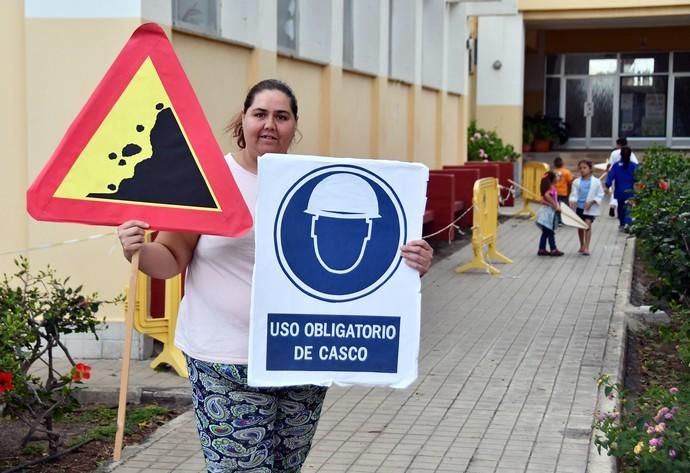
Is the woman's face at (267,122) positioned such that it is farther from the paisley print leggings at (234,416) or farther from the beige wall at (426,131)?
the beige wall at (426,131)

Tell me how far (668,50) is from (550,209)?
22.7 meters

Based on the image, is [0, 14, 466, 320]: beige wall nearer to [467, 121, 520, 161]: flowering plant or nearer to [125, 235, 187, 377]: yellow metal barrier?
[125, 235, 187, 377]: yellow metal barrier

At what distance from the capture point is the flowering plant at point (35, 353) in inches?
236

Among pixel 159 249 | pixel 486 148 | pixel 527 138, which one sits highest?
pixel 527 138

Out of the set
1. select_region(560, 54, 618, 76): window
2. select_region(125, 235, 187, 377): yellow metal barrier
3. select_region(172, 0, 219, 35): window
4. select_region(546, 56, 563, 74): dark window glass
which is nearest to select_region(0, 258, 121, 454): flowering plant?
select_region(125, 235, 187, 377): yellow metal barrier

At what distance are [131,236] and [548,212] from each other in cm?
1354

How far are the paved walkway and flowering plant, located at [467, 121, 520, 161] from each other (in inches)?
561

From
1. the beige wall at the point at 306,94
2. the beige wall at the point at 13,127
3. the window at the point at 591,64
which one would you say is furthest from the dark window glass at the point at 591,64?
the beige wall at the point at 13,127

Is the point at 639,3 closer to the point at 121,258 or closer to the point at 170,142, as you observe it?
the point at 121,258

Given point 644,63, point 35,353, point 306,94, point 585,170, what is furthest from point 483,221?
point 644,63

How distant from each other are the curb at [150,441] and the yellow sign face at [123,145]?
257 cm

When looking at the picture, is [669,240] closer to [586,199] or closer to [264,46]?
[264,46]

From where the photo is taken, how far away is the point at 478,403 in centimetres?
792

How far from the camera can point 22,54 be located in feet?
29.9
